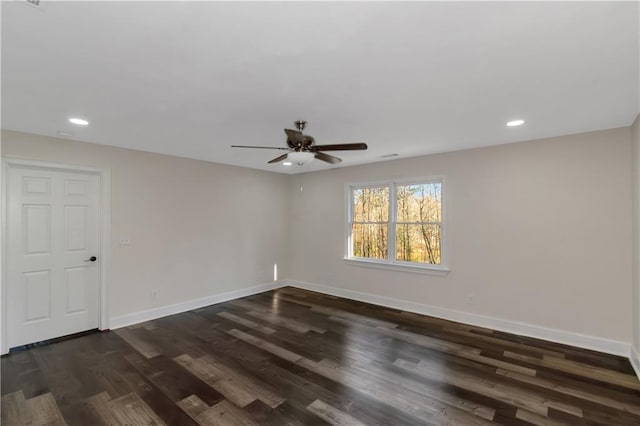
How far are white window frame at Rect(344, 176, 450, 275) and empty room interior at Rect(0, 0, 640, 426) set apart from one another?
0.15 feet

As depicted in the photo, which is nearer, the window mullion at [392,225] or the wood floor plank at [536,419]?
the wood floor plank at [536,419]

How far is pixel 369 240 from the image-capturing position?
5.64 meters

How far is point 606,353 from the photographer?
11.1 feet

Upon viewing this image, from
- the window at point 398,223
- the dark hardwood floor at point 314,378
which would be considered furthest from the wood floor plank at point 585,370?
the window at point 398,223

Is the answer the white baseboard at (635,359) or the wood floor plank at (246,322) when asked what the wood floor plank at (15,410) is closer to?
the wood floor plank at (246,322)

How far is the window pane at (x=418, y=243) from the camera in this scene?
4.79 meters

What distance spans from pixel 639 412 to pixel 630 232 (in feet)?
6.35

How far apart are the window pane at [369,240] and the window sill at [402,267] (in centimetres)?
16

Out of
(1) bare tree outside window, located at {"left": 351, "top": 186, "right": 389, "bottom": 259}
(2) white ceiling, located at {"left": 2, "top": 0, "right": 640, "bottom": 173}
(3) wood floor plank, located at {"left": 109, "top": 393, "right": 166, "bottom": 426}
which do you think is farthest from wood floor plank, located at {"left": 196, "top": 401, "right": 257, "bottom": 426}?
(1) bare tree outside window, located at {"left": 351, "top": 186, "right": 389, "bottom": 259}

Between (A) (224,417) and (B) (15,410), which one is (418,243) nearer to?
(A) (224,417)

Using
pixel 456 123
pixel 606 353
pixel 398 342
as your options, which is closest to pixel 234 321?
pixel 398 342

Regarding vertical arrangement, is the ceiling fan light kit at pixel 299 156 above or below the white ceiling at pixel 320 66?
below

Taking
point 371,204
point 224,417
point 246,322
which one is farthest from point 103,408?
point 371,204

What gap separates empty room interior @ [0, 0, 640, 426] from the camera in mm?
1762
